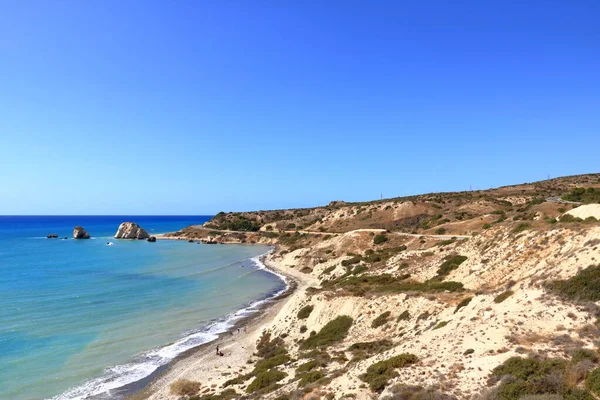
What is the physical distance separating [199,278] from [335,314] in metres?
39.3

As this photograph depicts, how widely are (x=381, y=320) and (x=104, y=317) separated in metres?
28.4

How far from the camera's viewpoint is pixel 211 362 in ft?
93.5

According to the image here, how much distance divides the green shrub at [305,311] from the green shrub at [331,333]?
3066mm

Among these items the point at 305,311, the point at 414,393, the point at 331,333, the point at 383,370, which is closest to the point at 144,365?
the point at 305,311

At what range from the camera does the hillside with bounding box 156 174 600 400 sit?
44.2ft

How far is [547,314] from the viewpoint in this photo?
17.6 m

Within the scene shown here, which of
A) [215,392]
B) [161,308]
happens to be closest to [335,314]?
[215,392]

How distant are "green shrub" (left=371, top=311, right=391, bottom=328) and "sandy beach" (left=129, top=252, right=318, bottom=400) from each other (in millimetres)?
8992

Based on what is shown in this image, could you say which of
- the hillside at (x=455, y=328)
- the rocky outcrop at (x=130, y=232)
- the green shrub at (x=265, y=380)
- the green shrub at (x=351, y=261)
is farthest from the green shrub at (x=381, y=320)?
the rocky outcrop at (x=130, y=232)

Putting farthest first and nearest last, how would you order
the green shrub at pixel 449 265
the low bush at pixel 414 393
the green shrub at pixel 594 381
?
the green shrub at pixel 449 265, the low bush at pixel 414 393, the green shrub at pixel 594 381

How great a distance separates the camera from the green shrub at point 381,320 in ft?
90.7

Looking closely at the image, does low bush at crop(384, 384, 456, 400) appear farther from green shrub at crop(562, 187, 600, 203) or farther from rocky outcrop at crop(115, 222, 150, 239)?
rocky outcrop at crop(115, 222, 150, 239)

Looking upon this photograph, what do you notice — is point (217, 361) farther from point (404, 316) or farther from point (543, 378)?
point (543, 378)

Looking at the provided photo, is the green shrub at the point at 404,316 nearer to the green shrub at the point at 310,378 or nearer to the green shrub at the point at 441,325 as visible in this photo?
the green shrub at the point at 441,325
